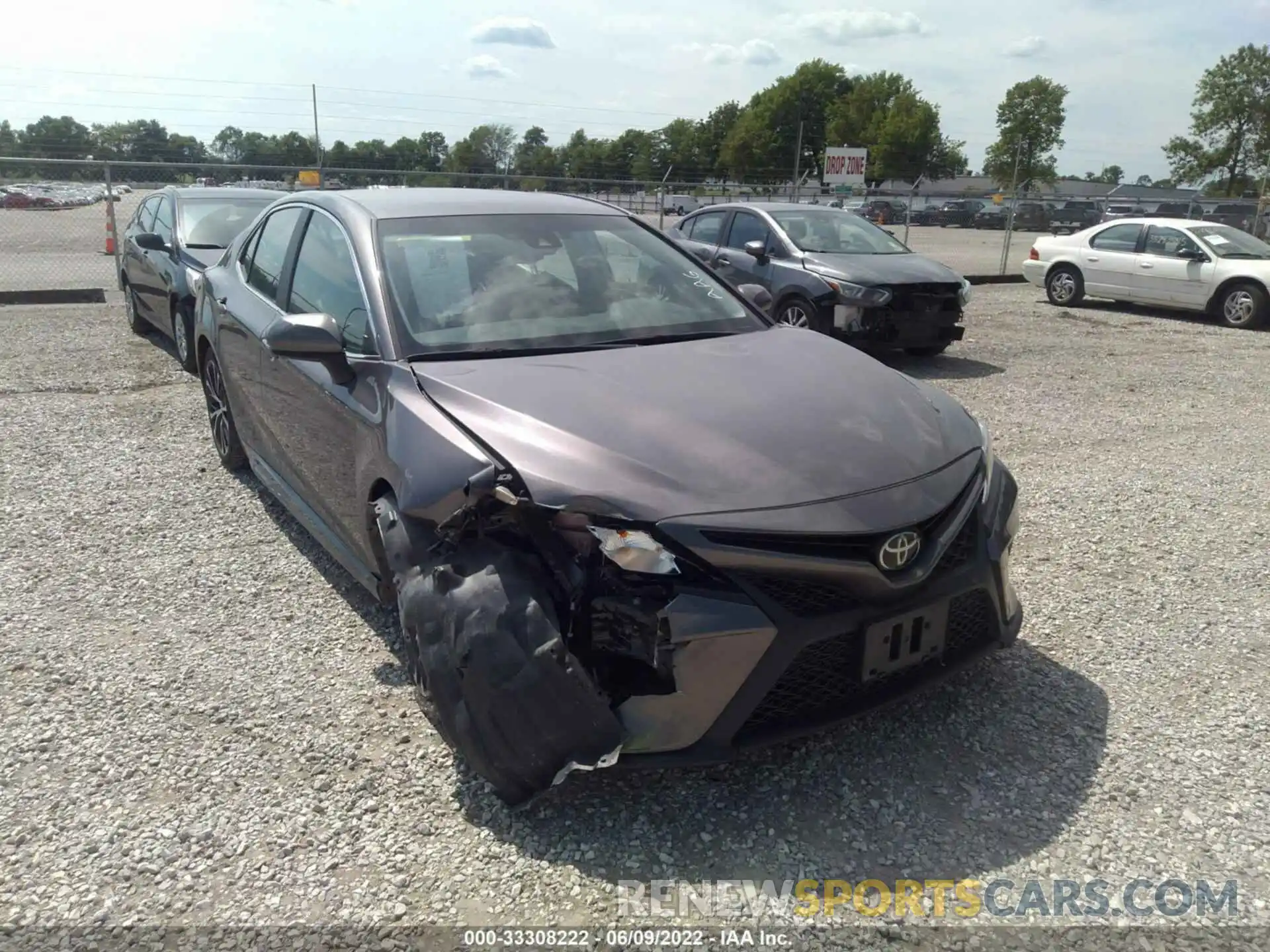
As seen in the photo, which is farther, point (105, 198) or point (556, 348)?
point (105, 198)

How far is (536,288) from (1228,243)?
1307 cm

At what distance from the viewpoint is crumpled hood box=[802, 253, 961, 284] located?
9156 millimetres

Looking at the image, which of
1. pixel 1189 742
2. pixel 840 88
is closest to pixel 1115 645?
pixel 1189 742

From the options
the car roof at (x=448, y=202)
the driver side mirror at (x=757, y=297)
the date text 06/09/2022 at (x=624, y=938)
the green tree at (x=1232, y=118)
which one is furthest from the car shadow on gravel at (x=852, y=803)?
the green tree at (x=1232, y=118)

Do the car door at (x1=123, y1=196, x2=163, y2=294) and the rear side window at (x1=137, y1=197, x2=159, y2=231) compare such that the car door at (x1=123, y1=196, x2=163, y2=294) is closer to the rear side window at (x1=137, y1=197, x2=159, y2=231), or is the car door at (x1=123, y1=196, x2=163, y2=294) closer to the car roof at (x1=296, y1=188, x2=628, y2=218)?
the rear side window at (x1=137, y1=197, x2=159, y2=231)

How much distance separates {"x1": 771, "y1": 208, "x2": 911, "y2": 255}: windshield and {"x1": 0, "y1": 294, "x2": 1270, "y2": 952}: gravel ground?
5390 mm

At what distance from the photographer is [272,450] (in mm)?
4523

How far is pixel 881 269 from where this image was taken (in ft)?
30.9

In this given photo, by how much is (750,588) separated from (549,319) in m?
1.58

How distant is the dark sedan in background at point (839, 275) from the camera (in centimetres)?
909

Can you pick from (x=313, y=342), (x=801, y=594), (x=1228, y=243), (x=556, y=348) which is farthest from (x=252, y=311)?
(x=1228, y=243)

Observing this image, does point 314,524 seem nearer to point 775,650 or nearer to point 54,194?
point 775,650

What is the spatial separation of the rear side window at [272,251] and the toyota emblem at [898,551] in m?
3.16

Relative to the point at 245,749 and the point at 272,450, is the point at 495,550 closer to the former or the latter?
the point at 245,749
